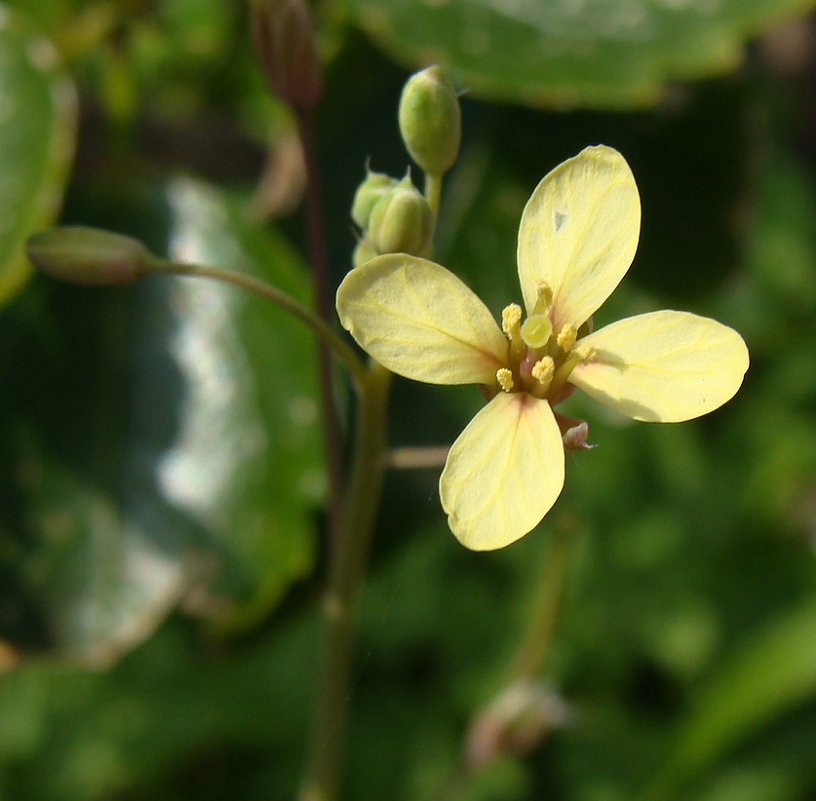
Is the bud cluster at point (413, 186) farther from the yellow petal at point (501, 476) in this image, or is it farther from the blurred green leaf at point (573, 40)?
the blurred green leaf at point (573, 40)

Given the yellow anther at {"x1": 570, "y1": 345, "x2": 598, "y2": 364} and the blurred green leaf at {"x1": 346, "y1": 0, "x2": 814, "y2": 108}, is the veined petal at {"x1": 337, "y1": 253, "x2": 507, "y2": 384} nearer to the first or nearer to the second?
the yellow anther at {"x1": 570, "y1": 345, "x2": 598, "y2": 364}

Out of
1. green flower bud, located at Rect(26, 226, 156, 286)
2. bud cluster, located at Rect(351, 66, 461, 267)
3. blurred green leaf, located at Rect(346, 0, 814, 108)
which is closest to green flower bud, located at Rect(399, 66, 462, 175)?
bud cluster, located at Rect(351, 66, 461, 267)

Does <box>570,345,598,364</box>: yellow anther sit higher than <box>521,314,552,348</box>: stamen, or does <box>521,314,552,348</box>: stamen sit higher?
<box>521,314,552,348</box>: stamen

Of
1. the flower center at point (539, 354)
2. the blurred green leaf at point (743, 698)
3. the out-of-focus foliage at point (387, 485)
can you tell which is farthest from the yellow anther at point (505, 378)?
the blurred green leaf at point (743, 698)

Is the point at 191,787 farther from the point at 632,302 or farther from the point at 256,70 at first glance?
the point at 256,70

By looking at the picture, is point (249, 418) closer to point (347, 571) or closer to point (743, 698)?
point (347, 571)

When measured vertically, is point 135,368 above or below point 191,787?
above

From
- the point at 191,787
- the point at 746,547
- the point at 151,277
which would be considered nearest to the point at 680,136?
the point at 151,277
